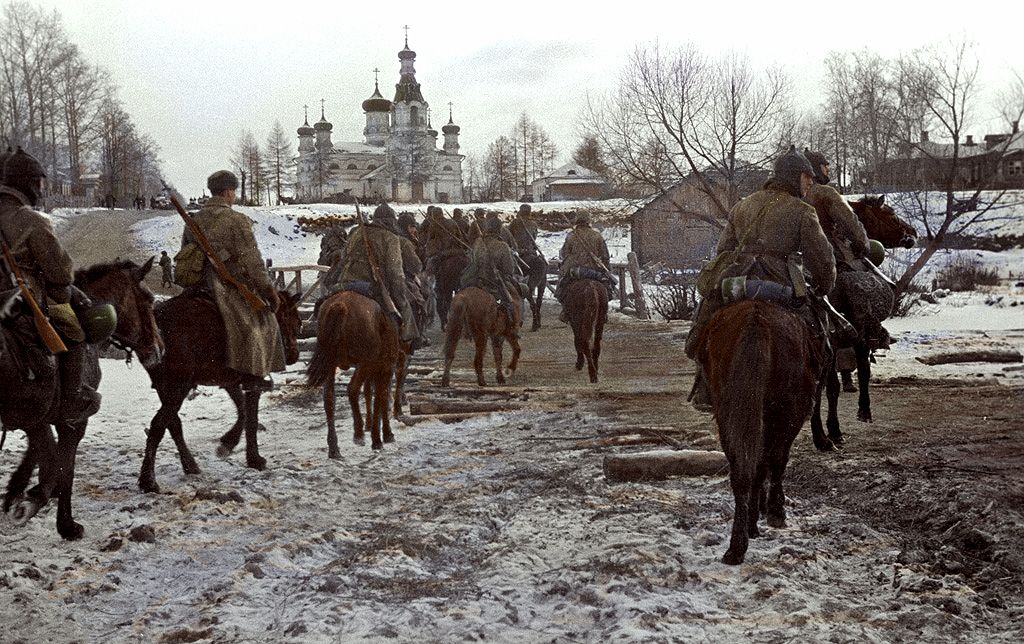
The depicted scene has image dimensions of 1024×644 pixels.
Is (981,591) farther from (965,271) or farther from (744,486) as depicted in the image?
(965,271)

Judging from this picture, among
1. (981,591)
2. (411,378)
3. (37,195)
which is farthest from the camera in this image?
(411,378)

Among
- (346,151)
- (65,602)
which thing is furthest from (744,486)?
(346,151)

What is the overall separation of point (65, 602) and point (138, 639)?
0.69m

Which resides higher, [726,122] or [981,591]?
[726,122]

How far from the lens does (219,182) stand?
25.6 feet

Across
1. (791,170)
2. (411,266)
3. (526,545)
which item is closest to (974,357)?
(411,266)

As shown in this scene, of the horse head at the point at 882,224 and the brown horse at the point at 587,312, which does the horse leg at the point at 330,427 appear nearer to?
the brown horse at the point at 587,312

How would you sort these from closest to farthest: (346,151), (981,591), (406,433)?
(981,591) → (406,433) → (346,151)

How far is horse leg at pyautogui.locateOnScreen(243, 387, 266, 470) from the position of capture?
7894 mm

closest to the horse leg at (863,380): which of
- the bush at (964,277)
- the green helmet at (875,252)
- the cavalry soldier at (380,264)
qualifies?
the green helmet at (875,252)

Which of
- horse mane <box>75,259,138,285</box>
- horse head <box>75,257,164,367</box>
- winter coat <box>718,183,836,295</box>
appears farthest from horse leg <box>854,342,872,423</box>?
horse mane <box>75,259,138,285</box>

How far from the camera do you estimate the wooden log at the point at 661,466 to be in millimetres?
7059

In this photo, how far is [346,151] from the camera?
9225 centimetres

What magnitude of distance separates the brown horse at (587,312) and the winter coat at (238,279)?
5.59 m
